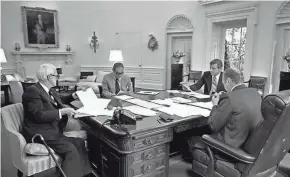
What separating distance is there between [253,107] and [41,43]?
7.12 meters

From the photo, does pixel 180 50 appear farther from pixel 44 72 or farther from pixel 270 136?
pixel 270 136

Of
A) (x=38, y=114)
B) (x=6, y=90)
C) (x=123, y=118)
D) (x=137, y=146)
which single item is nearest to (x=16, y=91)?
(x=6, y=90)

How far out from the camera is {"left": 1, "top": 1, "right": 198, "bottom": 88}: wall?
284 inches

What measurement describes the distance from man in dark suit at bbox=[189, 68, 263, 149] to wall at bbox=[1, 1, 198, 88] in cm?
561

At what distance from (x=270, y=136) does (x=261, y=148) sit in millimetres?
107

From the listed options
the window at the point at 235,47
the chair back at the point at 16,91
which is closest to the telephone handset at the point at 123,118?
the chair back at the point at 16,91

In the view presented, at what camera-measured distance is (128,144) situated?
1.63 m

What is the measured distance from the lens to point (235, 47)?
6.29m

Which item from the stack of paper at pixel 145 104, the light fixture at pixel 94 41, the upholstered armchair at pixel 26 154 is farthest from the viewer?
the light fixture at pixel 94 41

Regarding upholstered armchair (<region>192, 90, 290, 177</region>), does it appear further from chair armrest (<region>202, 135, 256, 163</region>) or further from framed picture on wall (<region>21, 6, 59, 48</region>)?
framed picture on wall (<region>21, 6, 59, 48</region>)

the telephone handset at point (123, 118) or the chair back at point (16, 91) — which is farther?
the chair back at point (16, 91)

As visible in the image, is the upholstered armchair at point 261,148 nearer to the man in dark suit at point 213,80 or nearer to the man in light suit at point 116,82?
the man in dark suit at point 213,80

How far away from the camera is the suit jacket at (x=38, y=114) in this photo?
1.87m

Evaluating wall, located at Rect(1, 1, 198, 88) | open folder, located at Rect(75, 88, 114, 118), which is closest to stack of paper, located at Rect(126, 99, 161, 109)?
open folder, located at Rect(75, 88, 114, 118)
